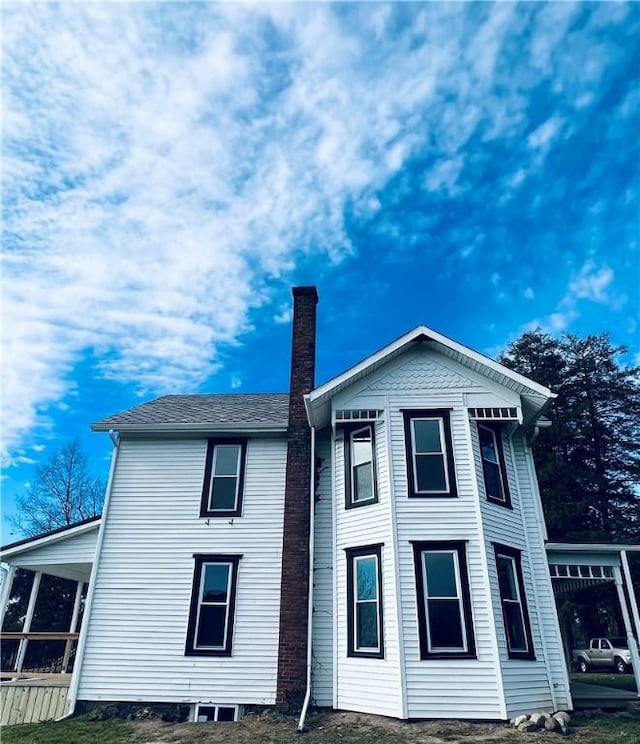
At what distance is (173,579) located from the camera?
470 inches

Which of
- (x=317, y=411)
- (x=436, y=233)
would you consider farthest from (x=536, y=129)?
(x=317, y=411)

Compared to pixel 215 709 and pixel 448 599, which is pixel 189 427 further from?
pixel 448 599

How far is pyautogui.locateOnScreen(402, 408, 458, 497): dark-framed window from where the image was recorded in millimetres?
11273

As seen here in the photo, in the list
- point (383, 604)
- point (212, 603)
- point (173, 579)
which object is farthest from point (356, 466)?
point (173, 579)

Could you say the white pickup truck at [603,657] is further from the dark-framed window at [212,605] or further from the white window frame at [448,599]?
the dark-framed window at [212,605]

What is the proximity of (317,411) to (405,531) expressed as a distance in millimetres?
3577

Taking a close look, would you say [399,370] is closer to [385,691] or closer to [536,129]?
[385,691]

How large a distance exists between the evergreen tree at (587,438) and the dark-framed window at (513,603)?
1838 centimetres

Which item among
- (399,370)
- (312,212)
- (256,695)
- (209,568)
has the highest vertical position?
(312,212)

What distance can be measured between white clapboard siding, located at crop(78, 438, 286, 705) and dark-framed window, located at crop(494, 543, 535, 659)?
196 inches

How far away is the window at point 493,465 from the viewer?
11.6 meters

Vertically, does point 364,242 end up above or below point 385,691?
above

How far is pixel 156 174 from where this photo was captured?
1448 cm

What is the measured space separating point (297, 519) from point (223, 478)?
2.35 meters
